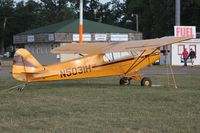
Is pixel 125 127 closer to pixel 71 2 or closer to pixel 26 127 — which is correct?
pixel 26 127

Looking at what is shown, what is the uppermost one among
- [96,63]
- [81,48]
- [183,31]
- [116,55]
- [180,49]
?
[183,31]

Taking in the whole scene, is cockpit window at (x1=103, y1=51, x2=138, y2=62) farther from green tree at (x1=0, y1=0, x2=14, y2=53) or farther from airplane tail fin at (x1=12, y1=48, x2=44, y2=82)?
green tree at (x1=0, y1=0, x2=14, y2=53)

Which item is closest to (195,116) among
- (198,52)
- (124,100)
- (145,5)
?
(124,100)

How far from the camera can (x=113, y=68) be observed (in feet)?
69.7

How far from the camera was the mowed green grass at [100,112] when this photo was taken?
9.78 metres

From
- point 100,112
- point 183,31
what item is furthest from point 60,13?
point 100,112

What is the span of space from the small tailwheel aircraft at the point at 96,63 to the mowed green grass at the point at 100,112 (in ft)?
5.75

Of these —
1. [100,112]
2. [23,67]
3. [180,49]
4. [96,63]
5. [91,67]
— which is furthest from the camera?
[180,49]

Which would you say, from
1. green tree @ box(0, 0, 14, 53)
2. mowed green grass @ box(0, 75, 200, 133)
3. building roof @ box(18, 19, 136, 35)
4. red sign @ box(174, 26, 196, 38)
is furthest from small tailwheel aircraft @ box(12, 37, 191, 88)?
green tree @ box(0, 0, 14, 53)

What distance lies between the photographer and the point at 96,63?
2064 cm

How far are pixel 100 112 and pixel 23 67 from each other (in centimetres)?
735

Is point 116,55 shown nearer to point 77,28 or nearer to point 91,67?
point 91,67

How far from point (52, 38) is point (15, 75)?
122 feet

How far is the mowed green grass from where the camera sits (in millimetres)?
9781
